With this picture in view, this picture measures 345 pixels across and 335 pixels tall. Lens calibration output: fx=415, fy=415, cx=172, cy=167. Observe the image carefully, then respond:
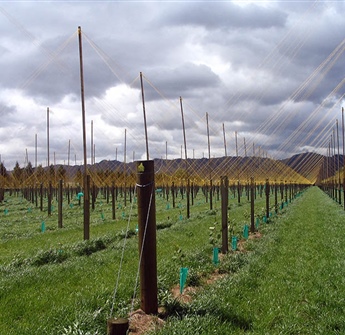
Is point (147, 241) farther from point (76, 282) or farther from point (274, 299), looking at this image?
point (76, 282)

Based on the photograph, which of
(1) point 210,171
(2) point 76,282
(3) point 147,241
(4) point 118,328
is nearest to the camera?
(4) point 118,328

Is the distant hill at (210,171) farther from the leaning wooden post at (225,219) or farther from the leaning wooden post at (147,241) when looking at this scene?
the leaning wooden post at (147,241)

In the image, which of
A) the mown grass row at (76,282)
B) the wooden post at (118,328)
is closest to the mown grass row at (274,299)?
the wooden post at (118,328)

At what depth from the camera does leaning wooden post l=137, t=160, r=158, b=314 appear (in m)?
6.05

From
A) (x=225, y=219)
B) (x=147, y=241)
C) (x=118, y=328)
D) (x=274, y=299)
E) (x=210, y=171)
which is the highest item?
(x=210, y=171)

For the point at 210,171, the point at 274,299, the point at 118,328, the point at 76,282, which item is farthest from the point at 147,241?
the point at 210,171

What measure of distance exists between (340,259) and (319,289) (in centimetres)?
302

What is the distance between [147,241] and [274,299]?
243 centimetres

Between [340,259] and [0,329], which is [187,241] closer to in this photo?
[340,259]

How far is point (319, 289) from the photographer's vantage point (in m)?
7.50

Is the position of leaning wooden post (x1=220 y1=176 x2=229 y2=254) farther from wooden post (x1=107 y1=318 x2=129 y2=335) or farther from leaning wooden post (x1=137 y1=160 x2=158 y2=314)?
wooden post (x1=107 y1=318 x2=129 y2=335)

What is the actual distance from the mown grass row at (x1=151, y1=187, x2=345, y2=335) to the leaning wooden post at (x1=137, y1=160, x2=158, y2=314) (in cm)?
49

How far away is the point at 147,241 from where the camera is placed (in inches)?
242

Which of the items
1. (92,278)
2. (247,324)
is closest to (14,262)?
(92,278)
